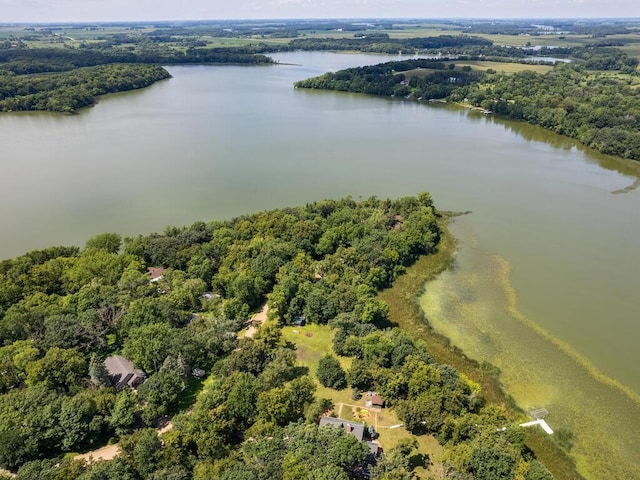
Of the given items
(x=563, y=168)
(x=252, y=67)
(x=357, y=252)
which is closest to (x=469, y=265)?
(x=357, y=252)

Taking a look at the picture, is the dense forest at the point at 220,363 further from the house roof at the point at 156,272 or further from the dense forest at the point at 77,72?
the dense forest at the point at 77,72

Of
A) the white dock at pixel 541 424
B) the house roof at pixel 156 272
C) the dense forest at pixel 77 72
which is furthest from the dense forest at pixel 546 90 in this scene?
the house roof at pixel 156 272

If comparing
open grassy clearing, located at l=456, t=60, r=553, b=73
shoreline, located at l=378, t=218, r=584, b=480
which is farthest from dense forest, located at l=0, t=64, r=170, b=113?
open grassy clearing, located at l=456, t=60, r=553, b=73

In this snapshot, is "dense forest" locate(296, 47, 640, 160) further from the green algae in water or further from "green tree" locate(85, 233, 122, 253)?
"green tree" locate(85, 233, 122, 253)

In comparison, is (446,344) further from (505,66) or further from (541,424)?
(505,66)

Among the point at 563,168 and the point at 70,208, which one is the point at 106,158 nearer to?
the point at 70,208
